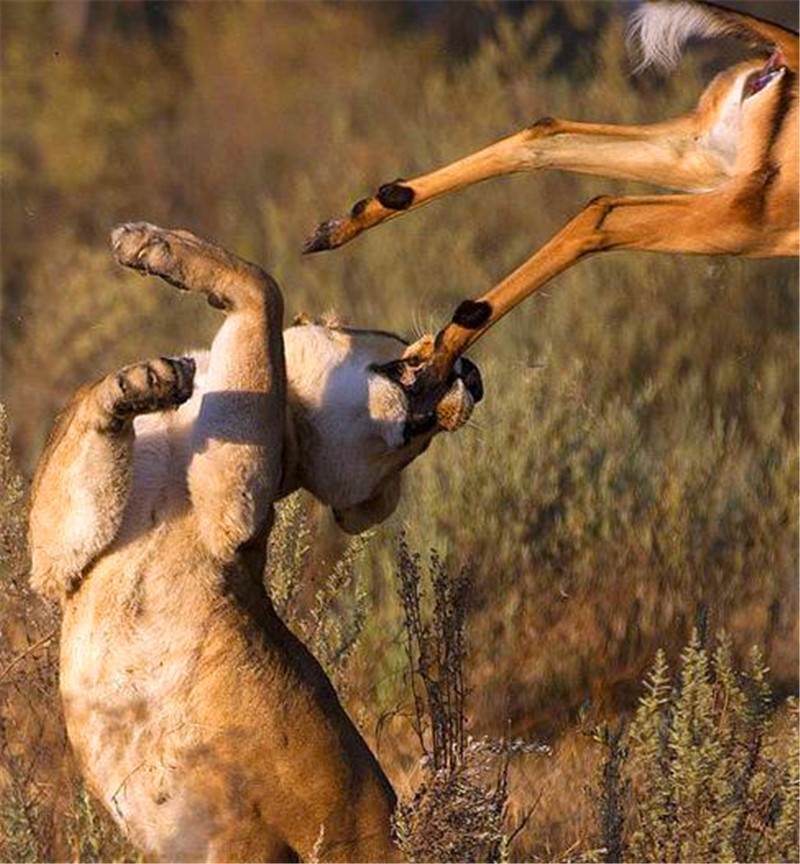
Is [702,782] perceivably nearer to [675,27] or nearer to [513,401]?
[675,27]

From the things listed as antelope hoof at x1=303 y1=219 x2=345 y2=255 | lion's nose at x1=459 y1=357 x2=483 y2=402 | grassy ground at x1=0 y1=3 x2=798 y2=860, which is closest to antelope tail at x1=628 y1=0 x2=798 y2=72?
grassy ground at x1=0 y1=3 x2=798 y2=860

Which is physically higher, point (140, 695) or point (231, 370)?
point (231, 370)

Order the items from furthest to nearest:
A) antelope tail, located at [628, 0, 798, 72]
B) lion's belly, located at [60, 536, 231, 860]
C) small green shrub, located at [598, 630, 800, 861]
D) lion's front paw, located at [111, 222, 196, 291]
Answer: antelope tail, located at [628, 0, 798, 72] < small green shrub, located at [598, 630, 800, 861] < lion's belly, located at [60, 536, 231, 860] < lion's front paw, located at [111, 222, 196, 291]

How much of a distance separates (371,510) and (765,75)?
213 cm

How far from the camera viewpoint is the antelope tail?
271 inches

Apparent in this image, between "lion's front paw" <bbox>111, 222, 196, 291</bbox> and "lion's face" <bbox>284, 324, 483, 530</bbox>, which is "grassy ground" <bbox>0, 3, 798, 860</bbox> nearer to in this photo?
"lion's face" <bbox>284, 324, 483, 530</bbox>

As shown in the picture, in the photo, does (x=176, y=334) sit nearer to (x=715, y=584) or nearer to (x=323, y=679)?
(x=715, y=584)

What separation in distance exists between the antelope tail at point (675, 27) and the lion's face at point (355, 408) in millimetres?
2016

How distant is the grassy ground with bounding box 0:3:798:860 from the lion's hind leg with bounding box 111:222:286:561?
747mm

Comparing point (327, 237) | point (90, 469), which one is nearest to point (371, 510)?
point (90, 469)

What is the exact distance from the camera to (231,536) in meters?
4.89

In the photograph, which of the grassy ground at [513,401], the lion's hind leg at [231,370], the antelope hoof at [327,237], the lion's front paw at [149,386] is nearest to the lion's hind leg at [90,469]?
the lion's front paw at [149,386]

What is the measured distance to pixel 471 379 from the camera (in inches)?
207

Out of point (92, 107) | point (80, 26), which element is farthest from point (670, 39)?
point (80, 26)
